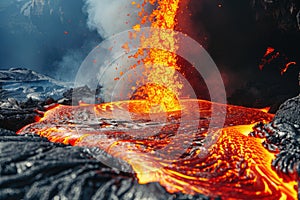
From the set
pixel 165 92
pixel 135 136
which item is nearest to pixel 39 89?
pixel 165 92

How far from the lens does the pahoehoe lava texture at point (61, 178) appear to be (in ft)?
7.91

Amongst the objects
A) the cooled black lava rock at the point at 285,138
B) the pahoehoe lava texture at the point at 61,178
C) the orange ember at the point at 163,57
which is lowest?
the pahoehoe lava texture at the point at 61,178

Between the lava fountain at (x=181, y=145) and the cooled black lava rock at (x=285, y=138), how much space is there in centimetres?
14

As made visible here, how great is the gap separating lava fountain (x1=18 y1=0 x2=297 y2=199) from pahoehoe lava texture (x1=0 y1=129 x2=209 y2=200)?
273 mm

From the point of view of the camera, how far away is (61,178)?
260 centimetres

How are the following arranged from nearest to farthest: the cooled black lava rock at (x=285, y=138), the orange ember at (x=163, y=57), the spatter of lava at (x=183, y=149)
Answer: the spatter of lava at (x=183, y=149) < the cooled black lava rock at (x=285, y=138) < the orange ember at (x=163, y=57)

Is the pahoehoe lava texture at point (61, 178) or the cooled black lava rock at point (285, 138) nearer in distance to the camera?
the pahoehoe lava texture at point (61, 178)

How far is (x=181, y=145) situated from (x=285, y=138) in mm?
1812

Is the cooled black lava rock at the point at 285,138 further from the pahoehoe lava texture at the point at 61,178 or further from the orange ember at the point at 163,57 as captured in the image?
the orange ember at the point at 163,57

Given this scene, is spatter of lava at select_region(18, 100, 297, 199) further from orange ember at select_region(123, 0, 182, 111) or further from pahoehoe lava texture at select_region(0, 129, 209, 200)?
→ orange ember at select_region(123, 0, 182, 111)

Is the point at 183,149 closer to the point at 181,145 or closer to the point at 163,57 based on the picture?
the point at 181,145

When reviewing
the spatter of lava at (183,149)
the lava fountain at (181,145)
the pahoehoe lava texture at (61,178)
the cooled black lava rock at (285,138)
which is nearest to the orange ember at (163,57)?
the lava fountain at (181,145)

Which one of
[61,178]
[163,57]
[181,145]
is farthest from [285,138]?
[163,57]

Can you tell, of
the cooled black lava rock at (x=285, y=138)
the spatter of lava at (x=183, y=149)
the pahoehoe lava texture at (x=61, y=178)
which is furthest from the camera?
the cooled black lava rock at (x=285, y=138)
